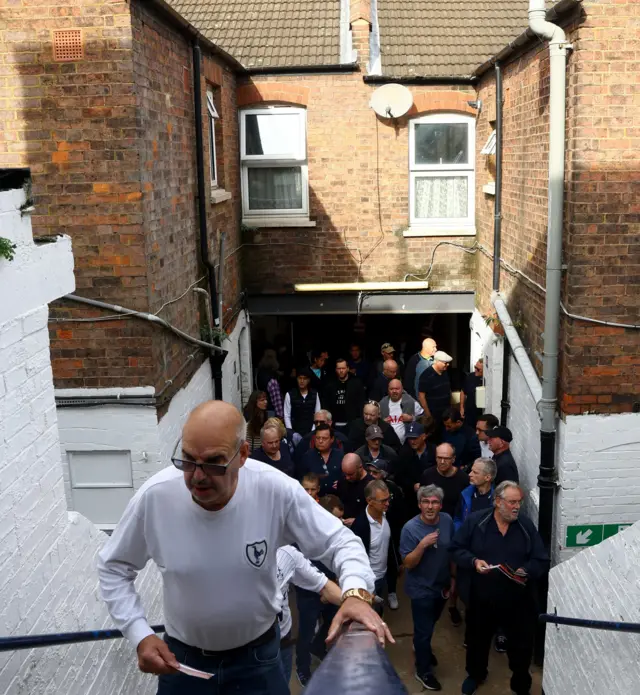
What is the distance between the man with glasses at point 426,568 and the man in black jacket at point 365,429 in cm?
223

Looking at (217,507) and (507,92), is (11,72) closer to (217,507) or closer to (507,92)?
(217,507)

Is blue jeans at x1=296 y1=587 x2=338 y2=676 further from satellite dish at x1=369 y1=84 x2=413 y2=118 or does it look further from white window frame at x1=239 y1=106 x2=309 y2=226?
satellite dish at x1=369 y1=84 x2=413 y2=118

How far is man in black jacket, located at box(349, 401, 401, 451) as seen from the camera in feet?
29.0

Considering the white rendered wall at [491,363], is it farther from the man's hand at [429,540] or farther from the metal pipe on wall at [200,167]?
the man's hand at [429,540]

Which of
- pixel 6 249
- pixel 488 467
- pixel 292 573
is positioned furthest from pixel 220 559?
pixel 488 467

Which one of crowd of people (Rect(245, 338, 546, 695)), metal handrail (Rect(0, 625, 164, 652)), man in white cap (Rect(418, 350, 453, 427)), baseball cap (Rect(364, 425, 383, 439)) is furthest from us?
man in white cap (Rect(418, 350, 453, 427))

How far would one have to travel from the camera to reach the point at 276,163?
11.8 meters

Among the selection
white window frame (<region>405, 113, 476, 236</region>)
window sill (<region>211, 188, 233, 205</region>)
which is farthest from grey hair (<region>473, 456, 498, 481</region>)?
white window frame (<region>405, 113, 476, 236</region>)

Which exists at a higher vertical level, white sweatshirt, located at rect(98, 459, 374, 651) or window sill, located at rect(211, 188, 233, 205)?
window sill, located at rect(211, 188, 233, 205)

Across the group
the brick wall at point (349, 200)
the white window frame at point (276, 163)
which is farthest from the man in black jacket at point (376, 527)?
the white window frame at point (276, 163)

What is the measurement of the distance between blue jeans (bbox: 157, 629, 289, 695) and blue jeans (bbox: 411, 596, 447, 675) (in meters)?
3.85

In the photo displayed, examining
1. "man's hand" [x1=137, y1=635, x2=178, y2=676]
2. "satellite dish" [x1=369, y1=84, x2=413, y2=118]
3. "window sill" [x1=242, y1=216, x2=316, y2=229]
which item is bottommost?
"man's hand" [x1=137, y1=635, x2=178, y2=676]

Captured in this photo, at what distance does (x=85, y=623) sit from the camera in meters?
4.10

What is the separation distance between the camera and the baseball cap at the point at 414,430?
28.6 ft
